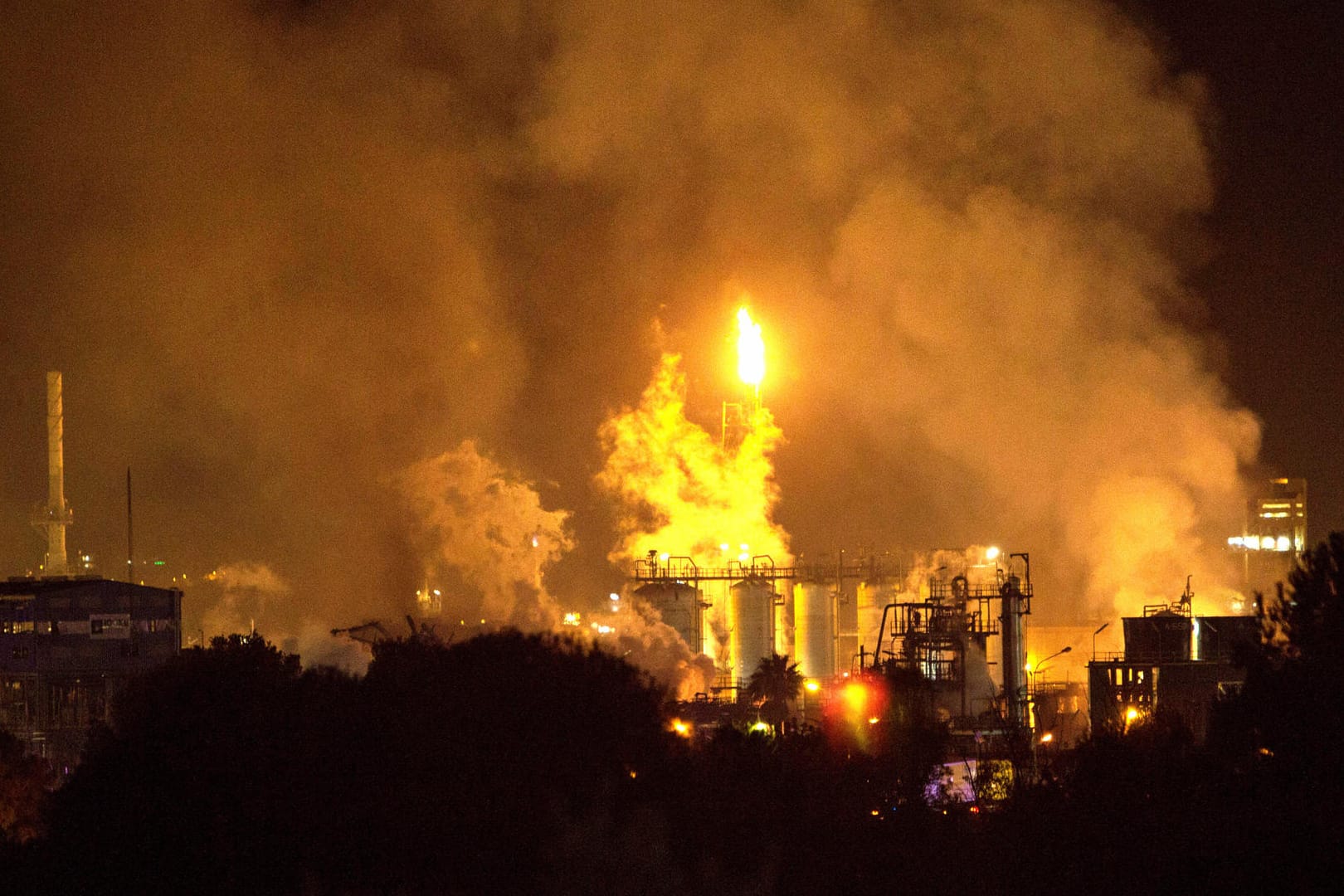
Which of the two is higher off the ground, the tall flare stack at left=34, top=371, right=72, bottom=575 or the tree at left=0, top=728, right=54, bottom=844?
the tall flare stack at left=34, top=371, right=72, bottom=575

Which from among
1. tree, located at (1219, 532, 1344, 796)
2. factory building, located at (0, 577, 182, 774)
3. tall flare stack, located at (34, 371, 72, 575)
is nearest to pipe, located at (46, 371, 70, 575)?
tall flare stack, located at (34, 371, 72, 575)

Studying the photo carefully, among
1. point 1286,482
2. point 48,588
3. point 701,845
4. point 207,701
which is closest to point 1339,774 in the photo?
point 701,845

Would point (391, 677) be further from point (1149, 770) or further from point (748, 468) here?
point (748, 468)

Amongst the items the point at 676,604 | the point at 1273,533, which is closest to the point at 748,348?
the point at 676,604

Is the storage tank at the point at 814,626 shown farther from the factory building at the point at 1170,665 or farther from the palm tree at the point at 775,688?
the palm tree at the point at 775,688

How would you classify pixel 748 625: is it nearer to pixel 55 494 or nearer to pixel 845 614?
pixel 845 614

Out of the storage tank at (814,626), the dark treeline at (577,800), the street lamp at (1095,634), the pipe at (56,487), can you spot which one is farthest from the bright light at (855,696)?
the pipe at (56,487)

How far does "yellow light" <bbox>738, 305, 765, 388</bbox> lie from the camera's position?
70.8 metres

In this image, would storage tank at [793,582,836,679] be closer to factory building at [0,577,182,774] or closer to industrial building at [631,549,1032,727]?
industrial building at [631,549,1032,727]

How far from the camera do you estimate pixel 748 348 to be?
71062mm

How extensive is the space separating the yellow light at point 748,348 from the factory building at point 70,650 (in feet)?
85.3

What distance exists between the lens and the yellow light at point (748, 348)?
7081cm

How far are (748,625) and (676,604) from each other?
3.52 m

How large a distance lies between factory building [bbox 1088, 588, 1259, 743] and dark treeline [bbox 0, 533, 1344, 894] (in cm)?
2781
